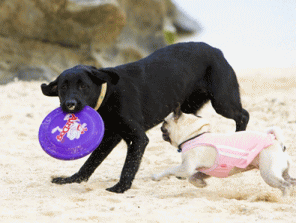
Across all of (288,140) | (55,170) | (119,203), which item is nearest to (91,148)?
(119,203)

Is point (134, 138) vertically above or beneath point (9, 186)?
above

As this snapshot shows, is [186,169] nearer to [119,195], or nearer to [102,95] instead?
[119,195]

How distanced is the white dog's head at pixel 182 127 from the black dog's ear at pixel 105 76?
578 mm

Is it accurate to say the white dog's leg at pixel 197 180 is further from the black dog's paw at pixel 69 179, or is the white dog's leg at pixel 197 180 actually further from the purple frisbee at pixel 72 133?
the black dog's paw at pixel 69 179

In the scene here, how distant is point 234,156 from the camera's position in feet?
10.9

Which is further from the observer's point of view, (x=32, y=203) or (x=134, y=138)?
(x=134, y=138)

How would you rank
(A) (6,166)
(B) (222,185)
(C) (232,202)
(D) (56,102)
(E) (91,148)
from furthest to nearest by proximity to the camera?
(D) (56,102), (A) (6,166), (B) (222,185), (E) (91,148), (C) (232,202)

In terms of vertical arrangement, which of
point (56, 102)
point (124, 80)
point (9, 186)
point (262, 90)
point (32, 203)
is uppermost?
point (124, 80)

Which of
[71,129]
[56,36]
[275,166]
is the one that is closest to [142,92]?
[71,129]

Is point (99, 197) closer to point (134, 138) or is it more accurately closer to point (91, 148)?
point (91, 148)

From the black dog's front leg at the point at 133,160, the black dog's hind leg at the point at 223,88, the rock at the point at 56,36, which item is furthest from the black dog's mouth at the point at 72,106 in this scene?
the rock at the point at 56,36

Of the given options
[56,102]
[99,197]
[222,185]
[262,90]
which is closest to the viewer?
[99,197]

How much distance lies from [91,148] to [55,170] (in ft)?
3.58

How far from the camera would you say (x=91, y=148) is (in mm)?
3500
